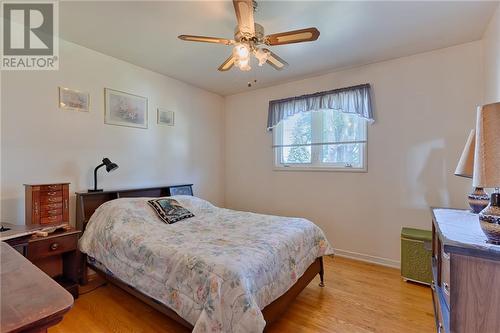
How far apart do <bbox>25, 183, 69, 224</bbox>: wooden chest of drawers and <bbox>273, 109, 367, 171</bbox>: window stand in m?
2.81

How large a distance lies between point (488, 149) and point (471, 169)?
82 centimetres

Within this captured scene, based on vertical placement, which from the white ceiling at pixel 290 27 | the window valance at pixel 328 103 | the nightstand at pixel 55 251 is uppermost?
the white ceiling at pixel 290 27

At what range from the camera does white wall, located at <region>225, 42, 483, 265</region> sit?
2703 mm

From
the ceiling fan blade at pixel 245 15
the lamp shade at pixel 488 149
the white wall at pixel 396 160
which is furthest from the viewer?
the white wall at pixel 396 160

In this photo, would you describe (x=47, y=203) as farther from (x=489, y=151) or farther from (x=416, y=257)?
(x=416, y=257)

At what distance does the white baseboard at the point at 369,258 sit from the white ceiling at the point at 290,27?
99.8 inches

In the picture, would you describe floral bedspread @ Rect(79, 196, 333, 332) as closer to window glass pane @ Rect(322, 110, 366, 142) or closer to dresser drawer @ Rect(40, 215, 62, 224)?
dresser drawer @ Rect(40, 215, 62, 224)

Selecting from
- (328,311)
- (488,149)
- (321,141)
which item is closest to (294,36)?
(488,149)

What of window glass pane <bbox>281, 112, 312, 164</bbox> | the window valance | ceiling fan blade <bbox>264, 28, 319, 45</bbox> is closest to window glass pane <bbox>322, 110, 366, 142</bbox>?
the window valance

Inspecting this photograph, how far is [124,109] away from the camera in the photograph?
310cm

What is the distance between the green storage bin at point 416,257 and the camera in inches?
99.9

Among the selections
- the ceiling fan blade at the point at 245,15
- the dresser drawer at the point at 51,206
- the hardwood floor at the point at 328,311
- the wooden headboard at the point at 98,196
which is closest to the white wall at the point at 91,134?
the wooden headboard at the point at 98,196

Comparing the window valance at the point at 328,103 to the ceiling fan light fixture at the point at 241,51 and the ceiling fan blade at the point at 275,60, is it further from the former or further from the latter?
the ceiling fan light fixture at the point at 241,51

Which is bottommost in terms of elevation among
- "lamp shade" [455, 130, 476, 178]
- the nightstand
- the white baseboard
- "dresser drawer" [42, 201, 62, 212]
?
the white baseboard
